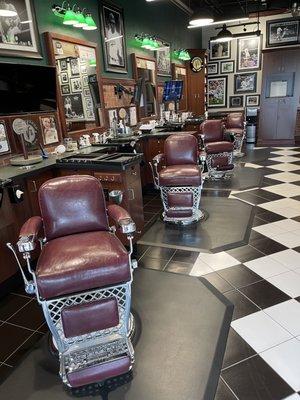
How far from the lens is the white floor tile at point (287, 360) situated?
1.52 m

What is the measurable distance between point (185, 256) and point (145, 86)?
12.8 feet

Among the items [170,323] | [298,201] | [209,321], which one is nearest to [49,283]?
[170,323]

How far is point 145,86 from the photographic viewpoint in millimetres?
5582

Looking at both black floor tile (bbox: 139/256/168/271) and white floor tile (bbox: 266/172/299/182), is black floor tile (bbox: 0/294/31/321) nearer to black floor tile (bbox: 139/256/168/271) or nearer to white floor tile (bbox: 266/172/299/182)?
black floor tile (bbox: 139/256/168/271)

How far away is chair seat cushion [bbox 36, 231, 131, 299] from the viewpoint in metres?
1.49

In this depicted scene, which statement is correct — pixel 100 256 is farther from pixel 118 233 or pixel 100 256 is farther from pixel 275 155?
pixel 275 155

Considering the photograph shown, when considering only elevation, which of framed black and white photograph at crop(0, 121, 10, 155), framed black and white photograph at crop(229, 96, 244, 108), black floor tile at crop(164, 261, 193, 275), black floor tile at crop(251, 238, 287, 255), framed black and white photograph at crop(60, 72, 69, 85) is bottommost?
black floor tile at crop(164, 261, 193, 275)

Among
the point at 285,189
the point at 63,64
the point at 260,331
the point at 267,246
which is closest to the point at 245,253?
the point at 267,246

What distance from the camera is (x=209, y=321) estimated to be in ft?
6.35

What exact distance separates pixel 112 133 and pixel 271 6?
20.8 ft

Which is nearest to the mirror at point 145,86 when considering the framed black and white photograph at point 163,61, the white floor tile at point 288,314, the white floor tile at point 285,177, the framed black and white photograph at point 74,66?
the framed black and white photograph at point 163,61

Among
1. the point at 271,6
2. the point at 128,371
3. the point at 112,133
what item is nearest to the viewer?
the point at 128,371

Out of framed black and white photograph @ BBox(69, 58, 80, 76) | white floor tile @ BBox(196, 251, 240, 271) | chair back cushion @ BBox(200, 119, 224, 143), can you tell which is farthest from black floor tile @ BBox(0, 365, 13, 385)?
chair back cushion @ BBox(200, 119, 224, 143)

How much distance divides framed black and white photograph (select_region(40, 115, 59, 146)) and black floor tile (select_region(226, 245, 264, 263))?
2.30m
